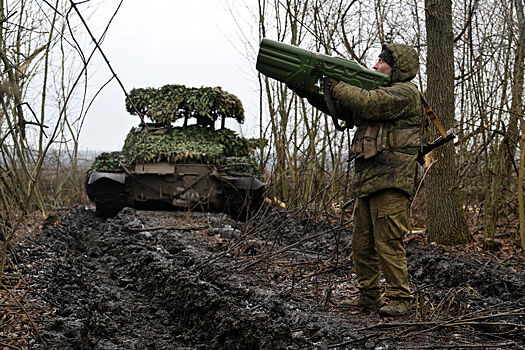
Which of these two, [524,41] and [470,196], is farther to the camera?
[470,196]

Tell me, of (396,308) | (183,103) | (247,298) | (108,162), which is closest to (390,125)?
(396,308)

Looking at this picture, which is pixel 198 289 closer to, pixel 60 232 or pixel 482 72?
pixel 60 232

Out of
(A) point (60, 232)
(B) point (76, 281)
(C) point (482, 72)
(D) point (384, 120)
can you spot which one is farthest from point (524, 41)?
(A) point (60, 232)

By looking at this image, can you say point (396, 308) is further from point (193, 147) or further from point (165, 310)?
point (193, 147)

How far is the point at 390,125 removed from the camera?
404 cm

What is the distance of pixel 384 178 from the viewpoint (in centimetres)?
401

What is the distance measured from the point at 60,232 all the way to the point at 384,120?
255 inches

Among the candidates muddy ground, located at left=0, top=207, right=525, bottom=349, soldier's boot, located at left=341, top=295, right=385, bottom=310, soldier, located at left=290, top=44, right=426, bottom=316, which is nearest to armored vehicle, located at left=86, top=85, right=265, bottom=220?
muddy ground, located at left=0, top=207, right=525, bottom=349

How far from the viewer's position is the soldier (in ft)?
13.0

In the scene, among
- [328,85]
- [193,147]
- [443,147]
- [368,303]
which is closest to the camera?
[328,85]

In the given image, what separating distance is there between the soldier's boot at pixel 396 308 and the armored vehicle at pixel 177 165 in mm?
6476

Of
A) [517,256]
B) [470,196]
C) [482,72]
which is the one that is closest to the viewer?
[517,256]

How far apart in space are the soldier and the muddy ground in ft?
1.17

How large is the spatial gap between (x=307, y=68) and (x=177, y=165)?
7102 millimetres
